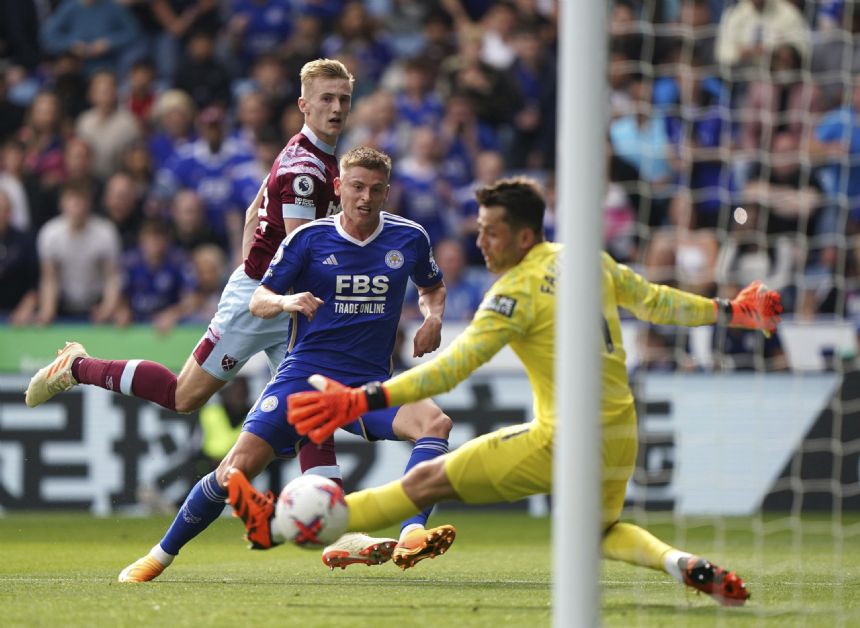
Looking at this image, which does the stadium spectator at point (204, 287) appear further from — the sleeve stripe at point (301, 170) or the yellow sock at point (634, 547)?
the yellow sock at point (634, 547)

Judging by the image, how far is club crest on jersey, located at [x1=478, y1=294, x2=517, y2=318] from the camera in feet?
19.1

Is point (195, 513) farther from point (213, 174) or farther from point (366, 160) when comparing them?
point (213, 174)

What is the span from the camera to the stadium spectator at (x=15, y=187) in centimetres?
1414

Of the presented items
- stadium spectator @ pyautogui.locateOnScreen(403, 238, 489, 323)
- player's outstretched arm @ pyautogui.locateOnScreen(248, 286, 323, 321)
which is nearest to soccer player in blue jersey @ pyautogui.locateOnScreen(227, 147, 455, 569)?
player's outstretched arm @ pyautogui.locateOnScreen(248, 286, 323, 321)

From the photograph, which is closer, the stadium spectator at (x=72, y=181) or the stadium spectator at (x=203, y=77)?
the stadium spectator at (x=72, y=181)

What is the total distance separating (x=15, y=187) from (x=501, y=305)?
9.60 m

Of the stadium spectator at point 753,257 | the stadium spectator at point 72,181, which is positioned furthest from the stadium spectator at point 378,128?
the stadium spectator at point 753,257

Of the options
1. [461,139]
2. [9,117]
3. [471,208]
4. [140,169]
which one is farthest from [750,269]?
[9,117]

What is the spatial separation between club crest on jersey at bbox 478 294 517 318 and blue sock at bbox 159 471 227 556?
7.41ft

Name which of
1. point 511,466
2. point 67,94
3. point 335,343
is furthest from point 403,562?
point 67,94

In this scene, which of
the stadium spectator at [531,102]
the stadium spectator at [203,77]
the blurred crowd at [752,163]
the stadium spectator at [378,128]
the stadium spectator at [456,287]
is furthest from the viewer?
the stadium spectator at [203,77]

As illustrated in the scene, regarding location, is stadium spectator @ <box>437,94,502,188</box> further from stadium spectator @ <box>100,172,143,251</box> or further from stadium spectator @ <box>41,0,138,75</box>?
stadium spectator @ <box>41,0,138,75</box>

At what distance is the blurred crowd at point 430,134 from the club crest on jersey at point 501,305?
5.81 metres

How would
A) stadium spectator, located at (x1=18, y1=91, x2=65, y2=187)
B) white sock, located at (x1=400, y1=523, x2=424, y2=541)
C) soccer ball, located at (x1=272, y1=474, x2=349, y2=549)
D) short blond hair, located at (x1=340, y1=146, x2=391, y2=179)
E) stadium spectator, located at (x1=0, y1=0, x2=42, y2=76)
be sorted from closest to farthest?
soccer ball, located at (x1=272, y1=474, x2=349, y2=549) → short blond hair, located at (x1=340, y1=146, x2=391, y2=179) → white sock, located at (x1=400, y1=523, x2=424, y2=541) → stadium spectator, located at (x1=18, y1=91, x2=65, y2=187) → stadium spectator, located at (x1=0, y1=0, x2=42, y2=76)
